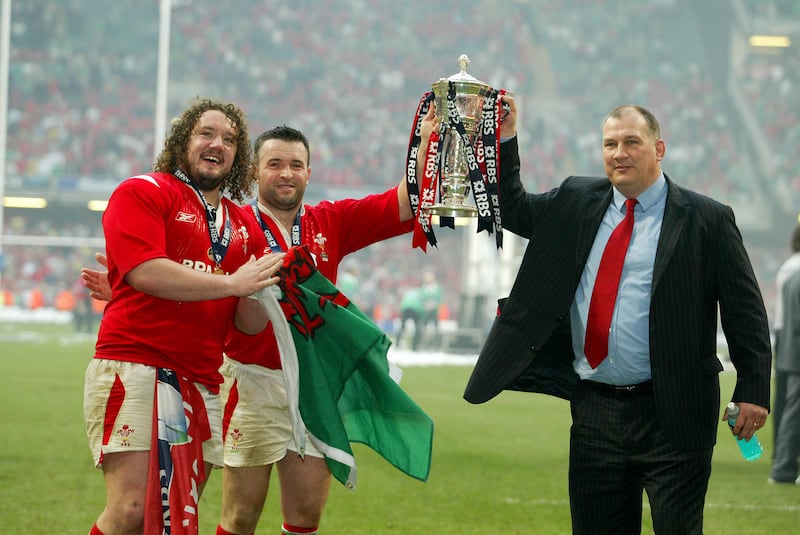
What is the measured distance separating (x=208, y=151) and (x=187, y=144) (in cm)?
9

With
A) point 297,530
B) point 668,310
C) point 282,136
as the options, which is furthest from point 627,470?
point 282,136

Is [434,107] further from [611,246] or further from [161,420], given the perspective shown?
[161,420]

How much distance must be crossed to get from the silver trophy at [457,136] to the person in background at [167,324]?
82cm

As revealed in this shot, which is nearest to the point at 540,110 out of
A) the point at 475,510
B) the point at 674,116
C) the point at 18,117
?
the point at 674,116

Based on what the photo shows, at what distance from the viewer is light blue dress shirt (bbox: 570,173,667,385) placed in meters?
3.84

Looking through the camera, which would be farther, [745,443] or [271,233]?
[271,233]

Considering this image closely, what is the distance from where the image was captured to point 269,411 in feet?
14.6

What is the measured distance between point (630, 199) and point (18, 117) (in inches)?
1207

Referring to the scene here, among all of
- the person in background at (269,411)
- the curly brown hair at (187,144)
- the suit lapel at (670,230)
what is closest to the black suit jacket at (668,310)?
the suit lapel at (670,230)

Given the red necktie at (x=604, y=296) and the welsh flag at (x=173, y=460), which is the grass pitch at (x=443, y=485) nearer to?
the welsh flag at (x=173, y=460)

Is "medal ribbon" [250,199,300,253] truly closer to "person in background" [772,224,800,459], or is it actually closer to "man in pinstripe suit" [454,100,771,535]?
"man in pinstripe suit" [454,100,771,535]

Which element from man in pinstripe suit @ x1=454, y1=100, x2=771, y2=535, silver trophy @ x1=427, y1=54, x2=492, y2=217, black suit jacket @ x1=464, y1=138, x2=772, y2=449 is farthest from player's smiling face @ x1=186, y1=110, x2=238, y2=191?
man in pinstripe suit @ x1=454, y1=100, x2=771, y2=535

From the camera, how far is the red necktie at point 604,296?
3850 mm

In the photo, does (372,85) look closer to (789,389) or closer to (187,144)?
(789,389)
